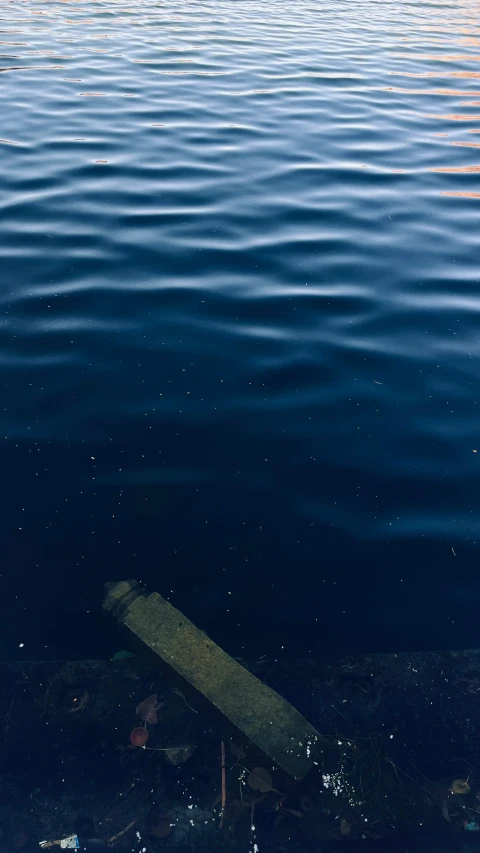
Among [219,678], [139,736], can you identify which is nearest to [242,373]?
[219,678]

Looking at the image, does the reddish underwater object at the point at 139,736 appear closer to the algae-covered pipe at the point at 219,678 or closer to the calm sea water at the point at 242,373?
the algae-covered pipe at the point at 219,678

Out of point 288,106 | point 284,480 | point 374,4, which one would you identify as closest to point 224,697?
point 284,480

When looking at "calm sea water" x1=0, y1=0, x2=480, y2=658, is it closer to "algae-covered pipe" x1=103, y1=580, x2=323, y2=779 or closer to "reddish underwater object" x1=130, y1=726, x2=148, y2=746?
"algae-covered pipe" x1=103, y1=580, x2=323, y2=779

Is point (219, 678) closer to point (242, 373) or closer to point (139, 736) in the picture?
point (139, 736)

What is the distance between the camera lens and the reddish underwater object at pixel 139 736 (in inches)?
117

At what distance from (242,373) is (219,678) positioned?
8.20 ft

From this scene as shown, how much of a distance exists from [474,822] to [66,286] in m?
5.05

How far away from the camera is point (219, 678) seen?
313cm

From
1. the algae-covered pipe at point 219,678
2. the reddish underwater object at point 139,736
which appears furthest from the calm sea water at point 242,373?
the reddish underwater object at point 139,736

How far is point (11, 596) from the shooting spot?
3502mm

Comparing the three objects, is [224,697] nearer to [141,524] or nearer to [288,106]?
[141,524]

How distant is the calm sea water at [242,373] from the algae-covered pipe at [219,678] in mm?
189

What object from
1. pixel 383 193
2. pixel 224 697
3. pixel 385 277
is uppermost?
pixel 383 193

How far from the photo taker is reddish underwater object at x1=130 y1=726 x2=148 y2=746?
298 centimetres
